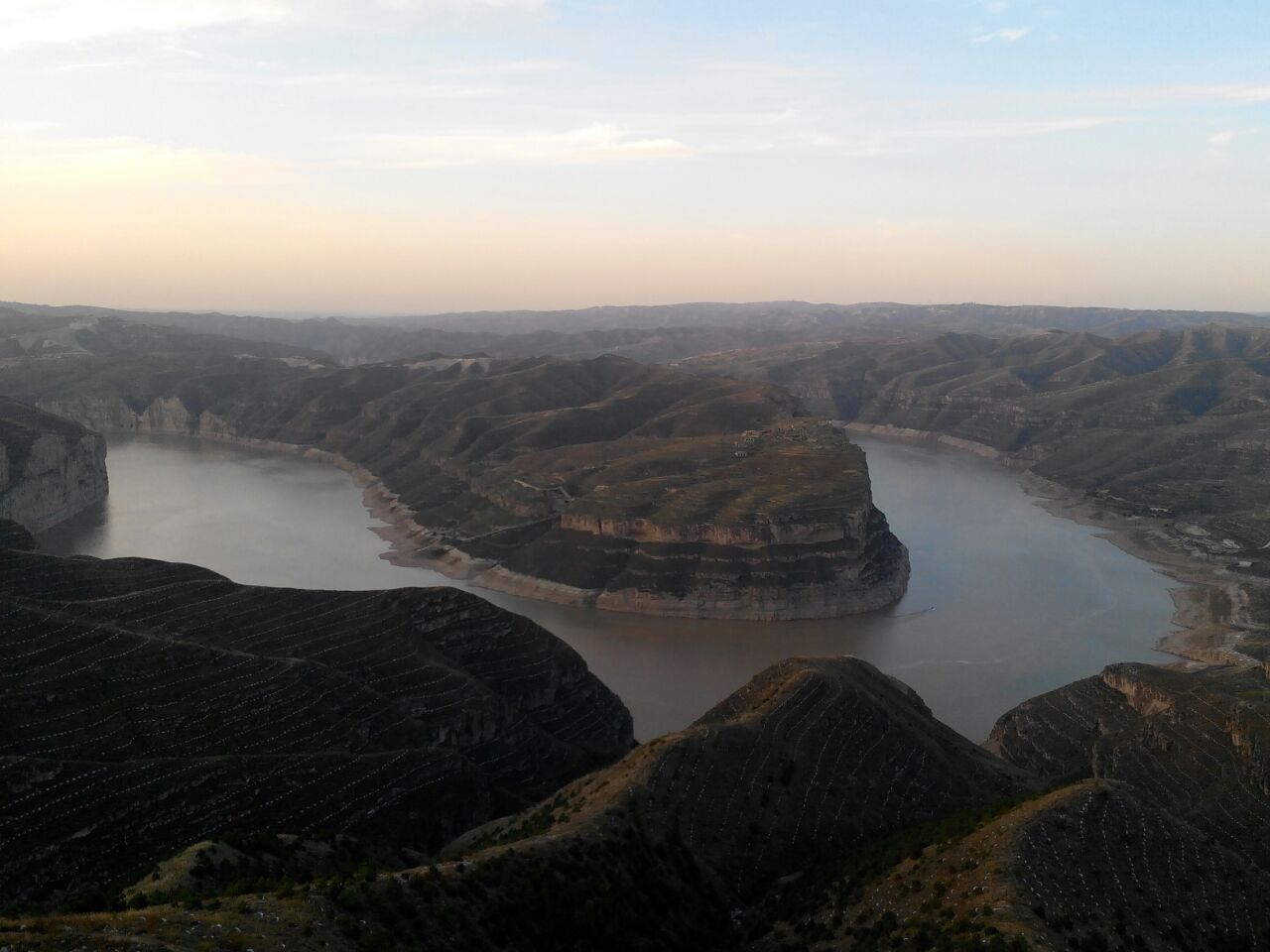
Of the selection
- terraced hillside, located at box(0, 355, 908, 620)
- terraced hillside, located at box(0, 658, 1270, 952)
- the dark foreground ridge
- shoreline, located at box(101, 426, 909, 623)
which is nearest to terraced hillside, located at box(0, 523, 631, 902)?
the dark foreground ridge

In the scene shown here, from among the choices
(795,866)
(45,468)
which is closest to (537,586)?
(795,866)

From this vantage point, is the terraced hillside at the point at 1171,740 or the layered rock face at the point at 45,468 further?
the layered rock face at the point at 45,468

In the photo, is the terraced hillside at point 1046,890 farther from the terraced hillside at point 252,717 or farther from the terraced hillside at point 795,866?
the terraced hillside at point 252,717

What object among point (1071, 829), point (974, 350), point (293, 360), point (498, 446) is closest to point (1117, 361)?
point (974, 350)

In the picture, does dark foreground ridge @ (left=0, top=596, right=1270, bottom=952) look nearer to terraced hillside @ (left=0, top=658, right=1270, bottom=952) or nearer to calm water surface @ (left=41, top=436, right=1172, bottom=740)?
terraced hillside @ (left=0, top=658, right=1270, bottom=952)

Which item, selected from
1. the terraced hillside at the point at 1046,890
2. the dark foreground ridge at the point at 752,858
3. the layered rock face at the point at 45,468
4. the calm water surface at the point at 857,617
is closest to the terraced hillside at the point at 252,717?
the dark foreground ridge at the point at 752,858

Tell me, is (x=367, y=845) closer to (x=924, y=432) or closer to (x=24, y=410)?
(x=24, y=410)

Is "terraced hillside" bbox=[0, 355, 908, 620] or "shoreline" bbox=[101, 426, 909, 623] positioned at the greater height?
"terraced hillside" bbox=[0, 355, 908, 620]

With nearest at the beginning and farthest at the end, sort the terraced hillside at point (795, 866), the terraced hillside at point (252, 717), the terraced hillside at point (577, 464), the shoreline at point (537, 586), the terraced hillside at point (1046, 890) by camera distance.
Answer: the terraced hillside at point (795, 866), the terraced hillside at point (1046, 890), the terraced hillside at point (252, 717), the shoreline at point (537, 586), the terraced hillside at point (577, 464)
